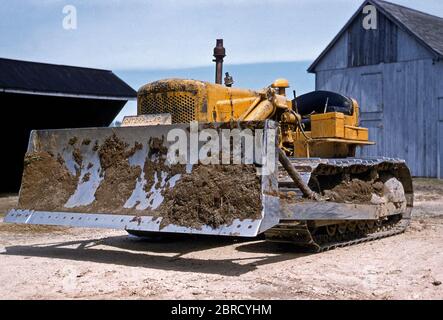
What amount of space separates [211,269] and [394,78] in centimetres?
1842

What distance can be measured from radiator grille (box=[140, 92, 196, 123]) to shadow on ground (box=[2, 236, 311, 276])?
1.64 metres

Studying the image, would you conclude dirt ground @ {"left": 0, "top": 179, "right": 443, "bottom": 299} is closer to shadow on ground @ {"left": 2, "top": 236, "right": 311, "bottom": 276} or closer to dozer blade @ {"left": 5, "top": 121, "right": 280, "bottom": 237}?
shadow on ground @ {"left": 2, "top": 236, "right": 311, "bottom": 276}

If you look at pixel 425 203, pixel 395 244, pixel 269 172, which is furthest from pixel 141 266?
pixel 425 203

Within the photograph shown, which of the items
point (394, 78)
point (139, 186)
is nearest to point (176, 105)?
point (139, 186)

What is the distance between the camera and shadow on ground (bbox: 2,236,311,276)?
722 centimetres

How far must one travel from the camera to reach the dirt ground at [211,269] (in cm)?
580

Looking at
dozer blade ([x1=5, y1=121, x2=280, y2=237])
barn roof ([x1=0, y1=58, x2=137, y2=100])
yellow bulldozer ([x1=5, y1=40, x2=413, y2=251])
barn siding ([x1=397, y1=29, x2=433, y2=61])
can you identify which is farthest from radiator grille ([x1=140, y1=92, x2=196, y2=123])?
barn siding ([x1=397, y1=29, x2=433, y2=61])

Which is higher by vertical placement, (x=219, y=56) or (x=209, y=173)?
(x=219, y=56)

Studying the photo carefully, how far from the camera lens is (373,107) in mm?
24188

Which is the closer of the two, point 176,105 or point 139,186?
point 139,186

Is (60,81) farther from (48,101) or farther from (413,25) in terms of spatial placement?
(413,25)

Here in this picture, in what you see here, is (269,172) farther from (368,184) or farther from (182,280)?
(368,184)

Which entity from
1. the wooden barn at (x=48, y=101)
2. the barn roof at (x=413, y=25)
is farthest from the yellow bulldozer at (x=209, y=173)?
the barn roof at (x=413, y=25)

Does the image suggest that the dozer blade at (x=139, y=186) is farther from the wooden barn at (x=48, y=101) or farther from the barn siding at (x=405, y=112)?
the barn siding at (x=405, y=112)
